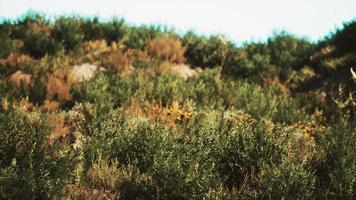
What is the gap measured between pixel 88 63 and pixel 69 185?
776 cm

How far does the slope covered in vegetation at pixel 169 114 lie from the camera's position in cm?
539

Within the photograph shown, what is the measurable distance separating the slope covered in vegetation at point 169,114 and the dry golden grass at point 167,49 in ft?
0.12

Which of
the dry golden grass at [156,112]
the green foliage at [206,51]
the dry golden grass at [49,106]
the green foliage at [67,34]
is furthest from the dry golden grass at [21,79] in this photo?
the green foliage at [206,51]

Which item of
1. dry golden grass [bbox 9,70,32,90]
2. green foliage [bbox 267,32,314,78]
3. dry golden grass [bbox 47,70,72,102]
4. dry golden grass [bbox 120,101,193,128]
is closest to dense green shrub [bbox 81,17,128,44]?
dry golden grass [bbox 9,70,32,90]

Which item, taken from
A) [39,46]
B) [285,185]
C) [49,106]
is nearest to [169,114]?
[49,106]

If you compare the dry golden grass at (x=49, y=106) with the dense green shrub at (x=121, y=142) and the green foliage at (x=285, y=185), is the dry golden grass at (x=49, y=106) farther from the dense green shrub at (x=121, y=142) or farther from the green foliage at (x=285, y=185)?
the green foliage at (x=285, y=185)

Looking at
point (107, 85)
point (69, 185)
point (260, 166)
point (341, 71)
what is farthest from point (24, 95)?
point (341, 71)

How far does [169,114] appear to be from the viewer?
363 inches

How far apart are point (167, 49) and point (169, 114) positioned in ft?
16.8

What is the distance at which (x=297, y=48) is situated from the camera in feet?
51.4

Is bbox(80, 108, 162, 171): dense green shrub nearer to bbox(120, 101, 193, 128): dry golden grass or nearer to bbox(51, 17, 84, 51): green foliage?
bbox(120, 101, 193, 128): dry golden grass

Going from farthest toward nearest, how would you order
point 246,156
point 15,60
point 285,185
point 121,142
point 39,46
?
1. point 39,46
2. point 15,60
3. point 121,142
4. point 246,156
5. point 285,185

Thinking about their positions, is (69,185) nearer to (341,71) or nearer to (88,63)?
(88,63)

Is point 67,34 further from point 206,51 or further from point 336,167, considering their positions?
point 336,167
